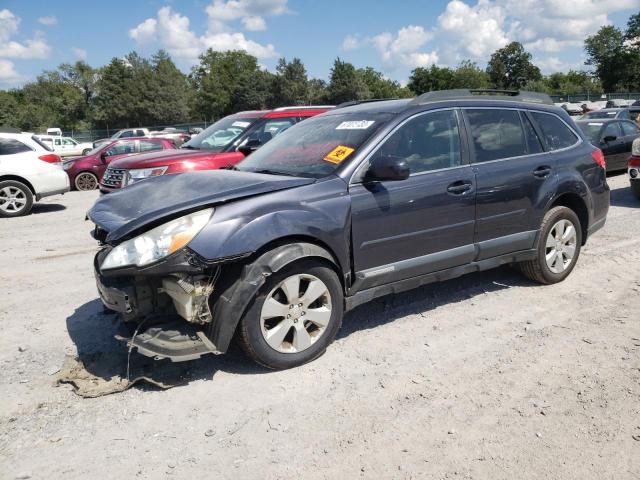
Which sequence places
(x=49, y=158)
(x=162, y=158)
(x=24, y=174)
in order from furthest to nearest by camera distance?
(x=49, y=158) < (x=24, y=174) < (x=162, y=158)

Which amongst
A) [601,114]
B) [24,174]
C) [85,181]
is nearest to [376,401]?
[24,174]

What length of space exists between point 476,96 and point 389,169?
1.66 m

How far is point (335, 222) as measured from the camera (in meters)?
3.68

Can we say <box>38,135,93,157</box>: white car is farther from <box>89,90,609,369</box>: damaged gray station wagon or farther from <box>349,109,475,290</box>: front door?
<box>349,109,475,290</box>: front door

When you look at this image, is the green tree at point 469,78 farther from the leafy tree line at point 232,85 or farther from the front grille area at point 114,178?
the front grille area at point 114,178

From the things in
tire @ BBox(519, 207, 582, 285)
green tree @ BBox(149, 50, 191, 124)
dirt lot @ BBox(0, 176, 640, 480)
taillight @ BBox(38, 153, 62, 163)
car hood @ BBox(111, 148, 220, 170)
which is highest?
green tree @ BBox(149, 50, 191, 124)

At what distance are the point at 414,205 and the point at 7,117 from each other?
80.3 metres

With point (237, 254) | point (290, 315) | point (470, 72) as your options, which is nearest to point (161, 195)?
point (237, 254)

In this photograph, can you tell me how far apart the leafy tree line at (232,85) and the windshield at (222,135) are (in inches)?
2411

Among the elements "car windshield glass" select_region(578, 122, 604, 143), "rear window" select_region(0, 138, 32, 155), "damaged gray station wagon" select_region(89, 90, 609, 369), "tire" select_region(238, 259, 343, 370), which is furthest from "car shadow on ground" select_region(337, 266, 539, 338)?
"rear window" select_region(0, 138, 32, 155)

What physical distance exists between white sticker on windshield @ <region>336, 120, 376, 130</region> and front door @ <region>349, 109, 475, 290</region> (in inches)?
9.8

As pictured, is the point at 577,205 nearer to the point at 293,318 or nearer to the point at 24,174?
the point at 293,318

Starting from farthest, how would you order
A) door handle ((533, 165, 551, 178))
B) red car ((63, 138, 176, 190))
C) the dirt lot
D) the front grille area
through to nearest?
red car ((63, 138, 176, 190)) → the front grille area → door handle ((533, 165, 551, 178)) → the dirt lot

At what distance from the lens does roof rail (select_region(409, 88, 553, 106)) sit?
4465 millimetres
